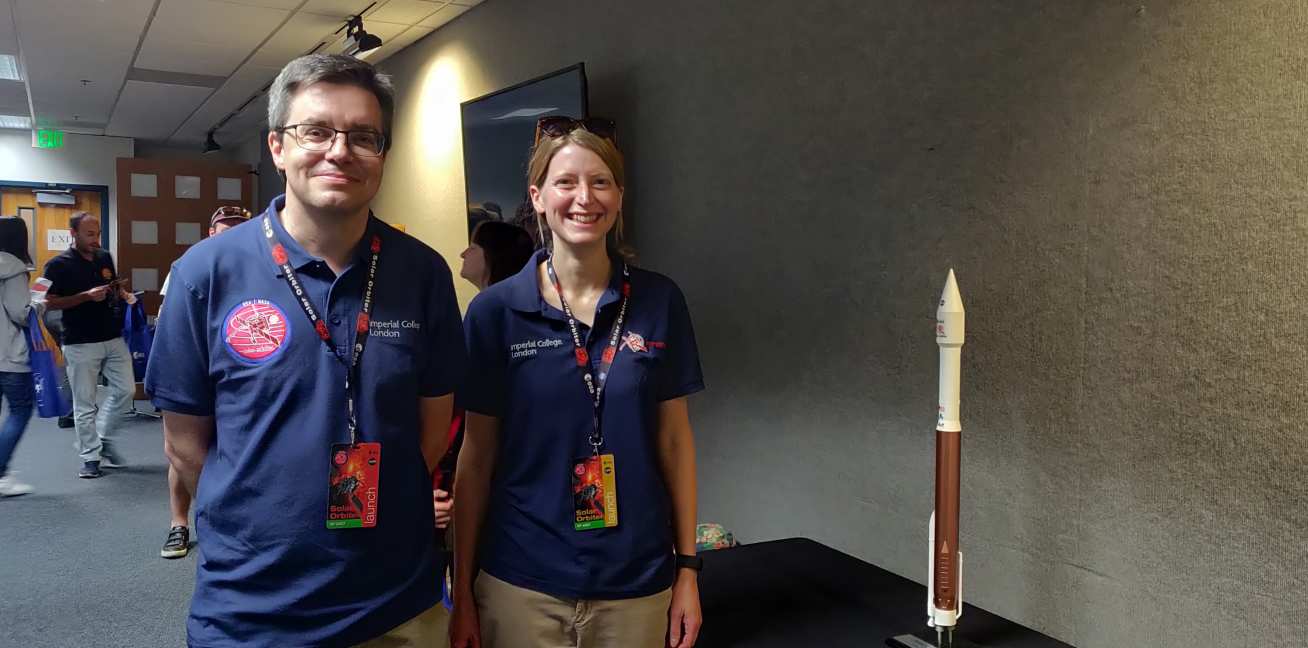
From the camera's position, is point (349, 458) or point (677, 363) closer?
point (349, 458)

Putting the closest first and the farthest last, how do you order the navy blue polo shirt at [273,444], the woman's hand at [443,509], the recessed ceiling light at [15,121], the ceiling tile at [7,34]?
the navy blue polo shirt at [273,444]
the woman's hand at [443,509]
the ceiling tile at [7,34]
the recessed ceiling light at [15,121]

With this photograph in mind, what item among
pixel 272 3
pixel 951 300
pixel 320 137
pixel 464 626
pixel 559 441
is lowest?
pixel 464 626

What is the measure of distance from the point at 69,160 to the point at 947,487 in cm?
1248

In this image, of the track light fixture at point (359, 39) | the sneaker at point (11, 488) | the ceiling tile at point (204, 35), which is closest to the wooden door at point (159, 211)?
the ceiling tile at point (204, 35)

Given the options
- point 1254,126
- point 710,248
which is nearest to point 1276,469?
point 1254,126

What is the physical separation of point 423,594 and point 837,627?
37.5 inches

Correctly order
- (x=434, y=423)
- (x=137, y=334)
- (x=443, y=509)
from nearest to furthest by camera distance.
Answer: (x=434, y=423)
(x=443, y=509)
(x=137, y=334)

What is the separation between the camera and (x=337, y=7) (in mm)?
5379

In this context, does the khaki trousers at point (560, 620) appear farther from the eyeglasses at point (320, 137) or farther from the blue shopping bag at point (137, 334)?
the blue shopping bag at point (137, 334)

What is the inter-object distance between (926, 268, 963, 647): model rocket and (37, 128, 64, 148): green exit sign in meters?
11.7

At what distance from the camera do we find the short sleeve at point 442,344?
4.43ft

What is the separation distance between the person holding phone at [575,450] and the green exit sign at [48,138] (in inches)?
442

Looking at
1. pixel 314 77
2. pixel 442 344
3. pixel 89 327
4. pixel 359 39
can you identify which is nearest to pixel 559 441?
pixel 442 344

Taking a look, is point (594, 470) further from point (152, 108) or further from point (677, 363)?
point (152, 108)
